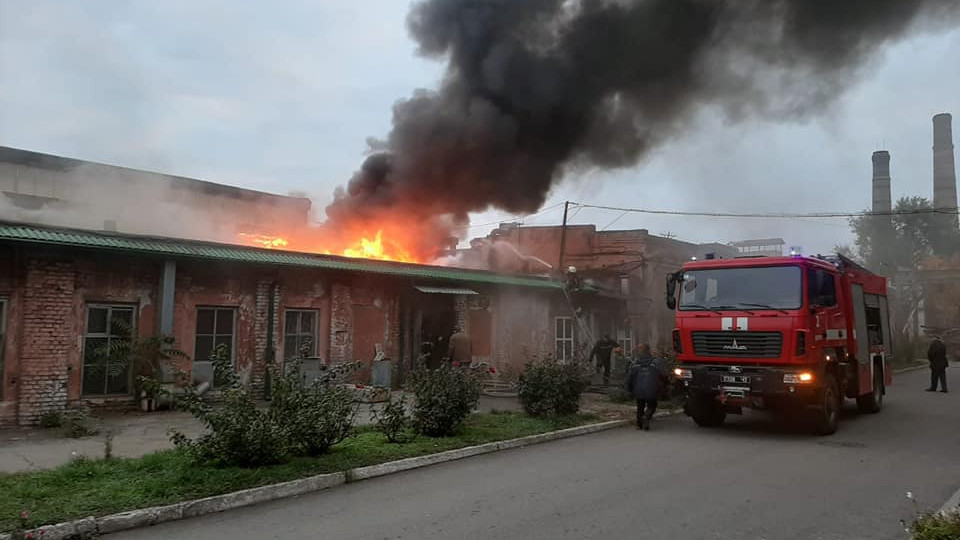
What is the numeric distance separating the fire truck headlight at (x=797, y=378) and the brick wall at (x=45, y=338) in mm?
11509

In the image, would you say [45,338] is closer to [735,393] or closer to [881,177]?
[735,393]

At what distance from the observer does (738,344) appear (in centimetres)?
1037

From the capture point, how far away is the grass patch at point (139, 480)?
5.44 meters

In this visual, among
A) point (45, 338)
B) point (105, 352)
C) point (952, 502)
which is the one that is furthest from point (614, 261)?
point (952, 502)

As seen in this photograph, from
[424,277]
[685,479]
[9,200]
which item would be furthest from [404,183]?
[9,200]

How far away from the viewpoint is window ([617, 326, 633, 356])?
24.8 metres

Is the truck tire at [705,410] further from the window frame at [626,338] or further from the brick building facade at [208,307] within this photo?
the window frame at [626,338]

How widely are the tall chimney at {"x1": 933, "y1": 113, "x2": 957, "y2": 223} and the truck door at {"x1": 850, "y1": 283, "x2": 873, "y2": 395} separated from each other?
157ft

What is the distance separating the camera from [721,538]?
16.9ft

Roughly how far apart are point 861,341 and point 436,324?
10328 mm

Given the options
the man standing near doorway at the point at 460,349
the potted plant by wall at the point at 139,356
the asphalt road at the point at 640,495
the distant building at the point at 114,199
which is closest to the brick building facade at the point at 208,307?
the potted plant by wall at the point at 139,356

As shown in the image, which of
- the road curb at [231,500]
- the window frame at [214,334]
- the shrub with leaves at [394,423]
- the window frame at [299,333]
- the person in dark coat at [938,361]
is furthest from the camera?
the person in dark coat at [938,361]

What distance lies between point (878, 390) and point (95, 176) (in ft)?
88.4

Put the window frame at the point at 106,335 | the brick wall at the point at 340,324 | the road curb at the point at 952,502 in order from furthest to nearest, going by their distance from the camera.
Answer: the brick wall at the point at 340,324 → the window frame at the point at 106,335 → the road curb at the point at 952,502
